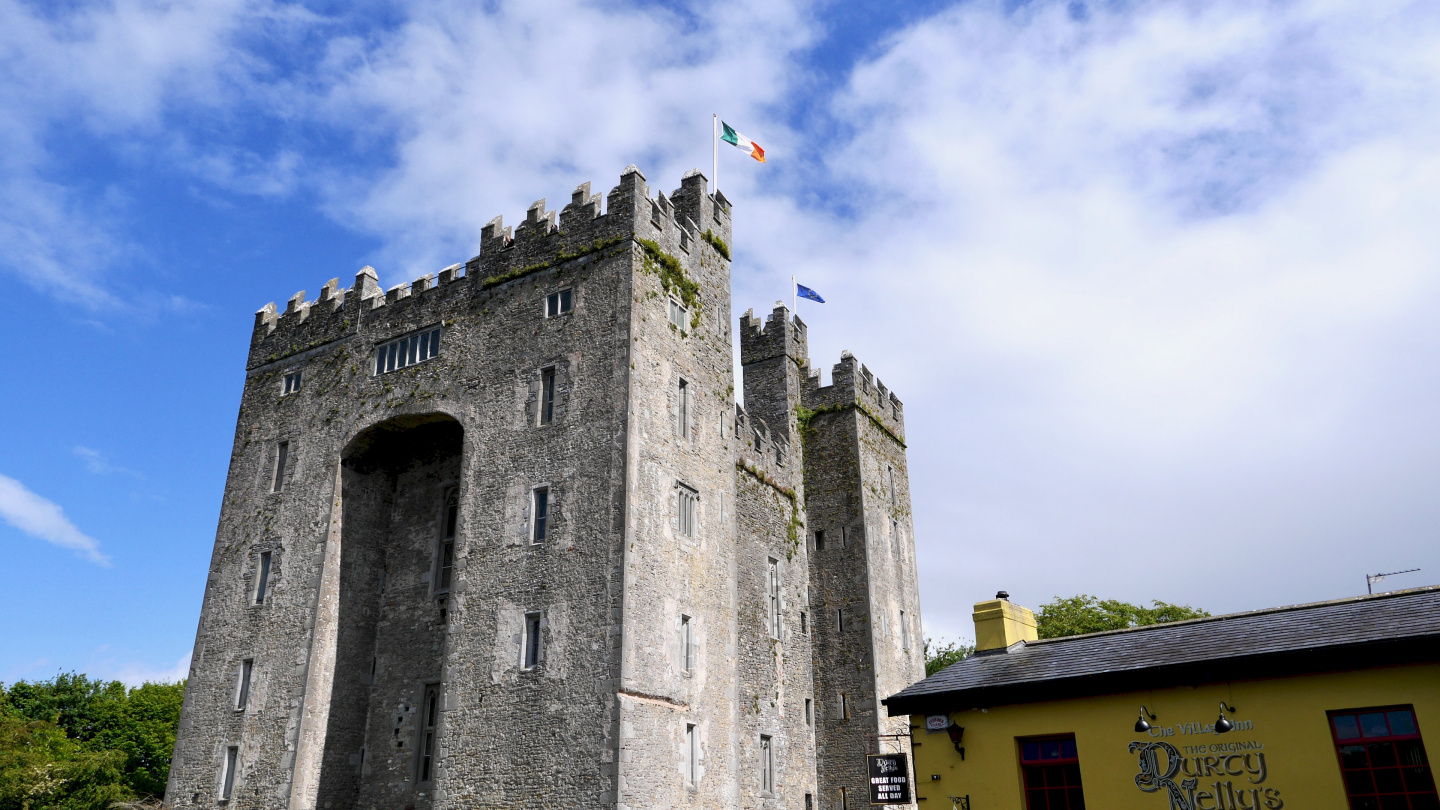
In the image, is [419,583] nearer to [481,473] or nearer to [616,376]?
[481,473]

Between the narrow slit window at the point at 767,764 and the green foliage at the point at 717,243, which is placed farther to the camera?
the green foliage at the point at 717,243

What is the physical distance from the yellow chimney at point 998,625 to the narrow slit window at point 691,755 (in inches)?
303

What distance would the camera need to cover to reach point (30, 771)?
1655 inches

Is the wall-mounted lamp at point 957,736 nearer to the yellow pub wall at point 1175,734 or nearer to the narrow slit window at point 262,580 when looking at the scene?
the yellow pub wall at point 1175,734

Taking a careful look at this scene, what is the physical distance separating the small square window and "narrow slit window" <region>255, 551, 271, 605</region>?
489 inches

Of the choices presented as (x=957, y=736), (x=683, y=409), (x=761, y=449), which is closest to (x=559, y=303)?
(x=683, y=409)

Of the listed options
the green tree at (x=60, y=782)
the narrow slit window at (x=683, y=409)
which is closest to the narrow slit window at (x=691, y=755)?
the narrow slit window at (x=683, y=409)

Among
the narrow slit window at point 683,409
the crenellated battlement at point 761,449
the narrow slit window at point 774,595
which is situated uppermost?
the crenellated battlement at point 761,449

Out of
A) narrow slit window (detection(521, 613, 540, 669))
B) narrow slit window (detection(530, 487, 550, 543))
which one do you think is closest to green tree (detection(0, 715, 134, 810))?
narrow slit window (detection(521, 613, 540, 669))

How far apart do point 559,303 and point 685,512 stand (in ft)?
23.0

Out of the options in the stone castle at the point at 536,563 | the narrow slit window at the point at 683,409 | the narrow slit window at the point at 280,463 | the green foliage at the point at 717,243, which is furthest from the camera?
the narrow slit window at the point at 280,463

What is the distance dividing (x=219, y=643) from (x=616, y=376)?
53.3ft

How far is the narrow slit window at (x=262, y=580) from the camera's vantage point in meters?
31.3

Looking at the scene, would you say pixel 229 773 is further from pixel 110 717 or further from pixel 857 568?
pixel 110 717
